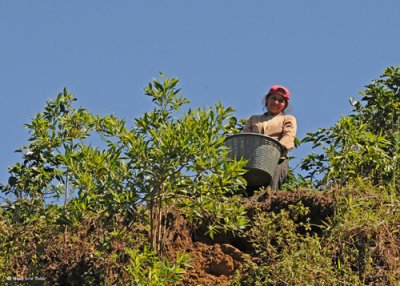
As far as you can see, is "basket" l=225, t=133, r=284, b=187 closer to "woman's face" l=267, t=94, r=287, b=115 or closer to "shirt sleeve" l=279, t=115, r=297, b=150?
"shirt sleeve" l=279, t=115, r=297, b=150

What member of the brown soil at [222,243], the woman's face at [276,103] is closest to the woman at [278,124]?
the woman's face at [276,103]

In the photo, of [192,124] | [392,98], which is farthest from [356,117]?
[192,124]

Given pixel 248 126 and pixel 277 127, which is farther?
pixel 248 126

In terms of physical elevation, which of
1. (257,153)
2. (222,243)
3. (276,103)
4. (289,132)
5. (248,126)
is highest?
(276,103)

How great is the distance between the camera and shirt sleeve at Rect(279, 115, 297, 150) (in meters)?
13.7

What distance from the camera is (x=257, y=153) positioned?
1320cm

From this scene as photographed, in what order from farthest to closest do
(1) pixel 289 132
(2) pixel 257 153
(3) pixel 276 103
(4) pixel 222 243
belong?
(3) pixel 276 103 < (1) pixel 289 132 < (2) pixel 257 153 < (4) pixel 222 243

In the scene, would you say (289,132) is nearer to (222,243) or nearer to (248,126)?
(248,126)

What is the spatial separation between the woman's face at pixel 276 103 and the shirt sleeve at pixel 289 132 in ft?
0.70

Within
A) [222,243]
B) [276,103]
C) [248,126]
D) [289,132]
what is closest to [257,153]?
[289,132]

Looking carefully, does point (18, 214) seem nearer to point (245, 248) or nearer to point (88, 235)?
point (88, 235)

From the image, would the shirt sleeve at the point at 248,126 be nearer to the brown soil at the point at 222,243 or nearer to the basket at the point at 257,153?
the basket at the point at 257,153

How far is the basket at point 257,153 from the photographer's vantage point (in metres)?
13.2

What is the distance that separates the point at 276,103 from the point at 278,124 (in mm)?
282
